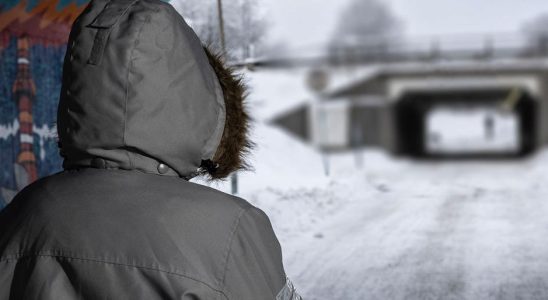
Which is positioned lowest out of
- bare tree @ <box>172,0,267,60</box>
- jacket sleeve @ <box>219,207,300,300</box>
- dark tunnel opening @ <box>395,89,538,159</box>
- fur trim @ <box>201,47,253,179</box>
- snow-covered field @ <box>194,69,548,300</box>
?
dark tunnel opening @ <box>395,89,538,159</box>

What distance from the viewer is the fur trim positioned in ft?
6.11

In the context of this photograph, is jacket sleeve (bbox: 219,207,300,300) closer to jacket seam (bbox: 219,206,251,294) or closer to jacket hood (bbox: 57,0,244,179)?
jacket seam (bbox: 219,206,251,294)

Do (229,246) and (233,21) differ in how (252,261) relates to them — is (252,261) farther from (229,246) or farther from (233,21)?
(233,21)

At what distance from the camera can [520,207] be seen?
8.75 meters

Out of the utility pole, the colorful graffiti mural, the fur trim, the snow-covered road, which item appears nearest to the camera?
the fur trim

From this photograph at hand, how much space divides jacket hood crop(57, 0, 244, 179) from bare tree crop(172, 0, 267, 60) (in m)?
4.92

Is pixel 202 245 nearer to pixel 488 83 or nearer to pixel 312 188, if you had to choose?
pixel 312 188

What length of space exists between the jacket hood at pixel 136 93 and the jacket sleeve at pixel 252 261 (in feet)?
0.76

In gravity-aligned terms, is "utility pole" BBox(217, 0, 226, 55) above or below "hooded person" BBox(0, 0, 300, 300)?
above

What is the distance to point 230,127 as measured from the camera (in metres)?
1.88

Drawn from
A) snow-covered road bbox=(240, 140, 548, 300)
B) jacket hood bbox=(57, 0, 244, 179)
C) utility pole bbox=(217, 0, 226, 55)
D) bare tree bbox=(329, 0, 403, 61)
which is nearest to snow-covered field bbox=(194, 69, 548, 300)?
snow-covered road bbox=(240, 140, 548, 300)

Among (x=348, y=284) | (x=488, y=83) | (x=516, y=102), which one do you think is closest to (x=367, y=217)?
(x=348, y=284)

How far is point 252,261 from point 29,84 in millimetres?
5665

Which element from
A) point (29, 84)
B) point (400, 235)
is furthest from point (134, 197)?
point (400, 235)
